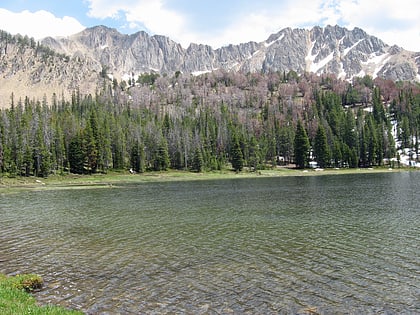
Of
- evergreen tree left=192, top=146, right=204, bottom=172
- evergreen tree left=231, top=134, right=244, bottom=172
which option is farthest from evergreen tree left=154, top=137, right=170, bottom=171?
evergreen tree left=231, top=134, right=244, bottom=172

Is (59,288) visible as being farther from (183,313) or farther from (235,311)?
(235,311)

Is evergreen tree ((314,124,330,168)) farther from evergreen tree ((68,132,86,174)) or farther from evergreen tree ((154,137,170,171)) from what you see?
evergreen tree ((68,132,86,174))

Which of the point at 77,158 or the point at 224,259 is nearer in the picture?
the point at 224,259

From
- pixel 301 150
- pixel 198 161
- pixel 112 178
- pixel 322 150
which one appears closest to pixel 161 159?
pixel 198 161

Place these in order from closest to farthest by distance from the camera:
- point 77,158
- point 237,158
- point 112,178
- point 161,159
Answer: point 112,178 < point 77,158 < point 161,159 < point 237,158

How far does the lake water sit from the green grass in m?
0.89

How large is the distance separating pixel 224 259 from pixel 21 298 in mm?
12736

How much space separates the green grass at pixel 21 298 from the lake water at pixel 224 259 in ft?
2.93

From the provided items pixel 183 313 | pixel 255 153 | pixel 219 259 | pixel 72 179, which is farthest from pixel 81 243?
pixel 255 153

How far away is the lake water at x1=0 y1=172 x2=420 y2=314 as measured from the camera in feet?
58.2

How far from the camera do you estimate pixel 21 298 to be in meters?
17.0

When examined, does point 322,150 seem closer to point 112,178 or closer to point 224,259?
point 112,178

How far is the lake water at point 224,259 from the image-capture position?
17.8 meters

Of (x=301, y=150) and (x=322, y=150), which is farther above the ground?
(x=301, y=150)
